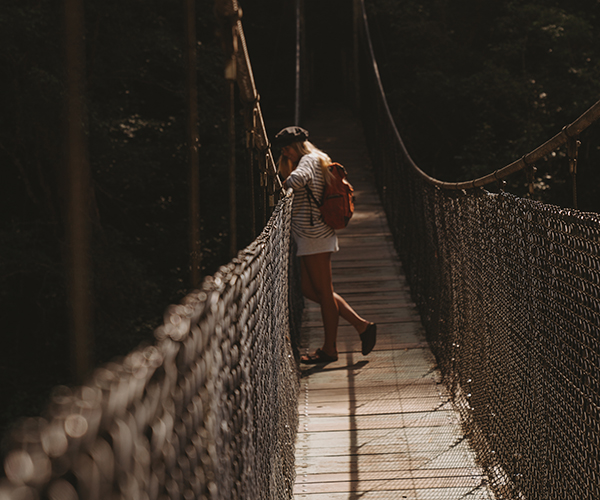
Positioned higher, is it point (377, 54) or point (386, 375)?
point (377, 54)

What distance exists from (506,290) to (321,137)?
22.1 ft

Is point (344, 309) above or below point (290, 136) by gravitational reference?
below

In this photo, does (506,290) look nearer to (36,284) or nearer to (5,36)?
(5,36)

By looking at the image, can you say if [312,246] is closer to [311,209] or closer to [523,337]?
[311,209]

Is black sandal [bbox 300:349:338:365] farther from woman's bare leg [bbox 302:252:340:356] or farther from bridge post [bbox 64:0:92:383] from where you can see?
bridge post [bbox 64:0:92:383]

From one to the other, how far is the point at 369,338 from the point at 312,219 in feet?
2.12

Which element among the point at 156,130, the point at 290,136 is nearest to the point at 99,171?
the point at 156,130

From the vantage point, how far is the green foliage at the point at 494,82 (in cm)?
777

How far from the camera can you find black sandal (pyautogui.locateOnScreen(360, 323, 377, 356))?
316 cm

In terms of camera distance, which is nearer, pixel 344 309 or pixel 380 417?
pixel 380 417

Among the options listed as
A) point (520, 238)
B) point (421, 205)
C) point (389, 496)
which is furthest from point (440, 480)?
point (421, 205)

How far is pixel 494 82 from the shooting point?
7.96 meters

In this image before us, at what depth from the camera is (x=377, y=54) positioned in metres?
11.8

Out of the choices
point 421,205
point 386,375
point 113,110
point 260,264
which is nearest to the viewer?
point 260,264
